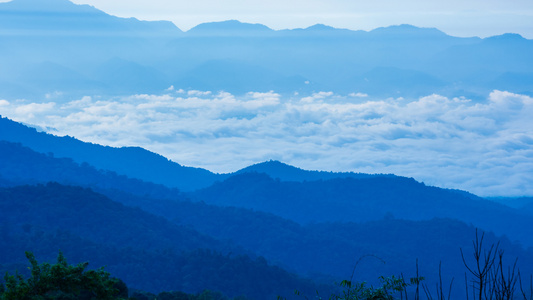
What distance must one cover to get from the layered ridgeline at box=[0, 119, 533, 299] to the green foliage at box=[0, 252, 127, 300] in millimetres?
47239

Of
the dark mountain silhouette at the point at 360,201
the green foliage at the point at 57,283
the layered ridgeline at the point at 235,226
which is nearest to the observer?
the green foliage at the point at 57,283

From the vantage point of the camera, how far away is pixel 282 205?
506 ft

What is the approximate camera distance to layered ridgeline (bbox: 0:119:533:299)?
263ft

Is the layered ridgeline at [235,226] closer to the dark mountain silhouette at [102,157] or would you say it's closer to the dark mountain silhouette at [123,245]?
the dark mountain silhouette at [123,245]

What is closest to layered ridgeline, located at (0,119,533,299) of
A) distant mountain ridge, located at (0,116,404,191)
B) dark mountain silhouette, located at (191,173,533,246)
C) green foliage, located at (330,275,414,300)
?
dark mountain silhouette, located at (191,173,533,246)

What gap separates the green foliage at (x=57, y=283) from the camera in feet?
64.0

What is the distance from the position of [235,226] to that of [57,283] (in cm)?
10123

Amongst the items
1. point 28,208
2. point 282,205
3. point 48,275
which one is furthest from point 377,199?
point 48,275

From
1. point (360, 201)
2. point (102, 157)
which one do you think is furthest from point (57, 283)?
point (102, 157)

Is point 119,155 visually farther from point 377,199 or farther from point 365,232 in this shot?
point 365,232

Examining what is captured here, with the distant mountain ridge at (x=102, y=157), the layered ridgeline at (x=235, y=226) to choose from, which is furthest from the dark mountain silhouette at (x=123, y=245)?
the distant mountain ridge at (x=102, y=157)

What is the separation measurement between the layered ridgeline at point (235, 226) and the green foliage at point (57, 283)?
4724cm

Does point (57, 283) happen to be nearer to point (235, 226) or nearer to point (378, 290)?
point (378, 290)

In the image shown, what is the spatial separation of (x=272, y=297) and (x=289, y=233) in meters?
41.6
